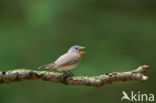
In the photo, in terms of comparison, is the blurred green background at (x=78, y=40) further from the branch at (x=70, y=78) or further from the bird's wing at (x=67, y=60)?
the branch at (x=70, y=78)

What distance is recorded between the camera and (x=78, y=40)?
767 cm

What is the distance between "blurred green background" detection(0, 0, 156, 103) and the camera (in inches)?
289

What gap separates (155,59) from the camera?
25.4 feet

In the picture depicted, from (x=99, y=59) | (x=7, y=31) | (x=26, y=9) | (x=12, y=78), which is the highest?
(x=26, y=9)

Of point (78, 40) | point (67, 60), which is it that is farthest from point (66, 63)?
point (78, 40)

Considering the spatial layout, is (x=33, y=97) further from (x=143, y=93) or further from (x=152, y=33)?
(x=152, y=33)

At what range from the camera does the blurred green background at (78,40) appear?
733cm

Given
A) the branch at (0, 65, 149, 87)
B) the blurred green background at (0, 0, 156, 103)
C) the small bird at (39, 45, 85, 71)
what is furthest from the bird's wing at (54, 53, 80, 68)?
the blurred green background at (0, 0, 156, 103)

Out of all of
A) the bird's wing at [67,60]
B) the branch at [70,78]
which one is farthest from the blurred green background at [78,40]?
the branch at [70,78]

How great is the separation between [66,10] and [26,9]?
2.65 ft

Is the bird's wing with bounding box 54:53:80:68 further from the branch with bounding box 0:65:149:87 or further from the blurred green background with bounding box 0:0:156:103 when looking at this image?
the blurred green background with bounding box 0:0:156:103

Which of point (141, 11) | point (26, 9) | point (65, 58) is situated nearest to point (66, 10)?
point (26, 9)

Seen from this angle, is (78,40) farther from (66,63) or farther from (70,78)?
(70,78)

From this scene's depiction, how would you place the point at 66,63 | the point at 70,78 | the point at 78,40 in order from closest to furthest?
the point at 70,78 → the point at 66,63 → the point at 78,40
